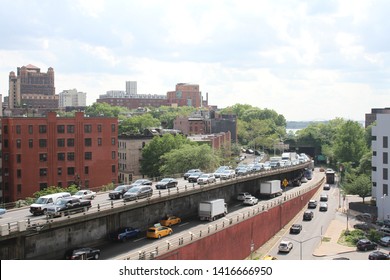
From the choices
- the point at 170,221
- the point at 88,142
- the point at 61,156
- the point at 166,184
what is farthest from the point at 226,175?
the point at 61,156

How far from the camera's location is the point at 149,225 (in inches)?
1850

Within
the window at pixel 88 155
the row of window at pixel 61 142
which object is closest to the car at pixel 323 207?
the row of window at pixel 61 142

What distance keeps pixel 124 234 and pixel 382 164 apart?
44658 millimetres

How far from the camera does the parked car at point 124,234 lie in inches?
1603

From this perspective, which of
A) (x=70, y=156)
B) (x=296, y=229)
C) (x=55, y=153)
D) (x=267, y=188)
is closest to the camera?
(x=296, y=229)

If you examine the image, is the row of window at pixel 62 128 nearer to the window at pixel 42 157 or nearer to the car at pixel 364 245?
the window at pixel 42 157

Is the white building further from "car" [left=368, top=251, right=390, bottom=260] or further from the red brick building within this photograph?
the red brick building

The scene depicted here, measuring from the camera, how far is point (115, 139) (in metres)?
81.1

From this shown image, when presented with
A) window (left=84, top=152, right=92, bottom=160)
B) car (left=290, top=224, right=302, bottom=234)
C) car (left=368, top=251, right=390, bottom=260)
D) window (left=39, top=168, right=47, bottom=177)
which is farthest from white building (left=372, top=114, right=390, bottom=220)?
window (left=39, top=168, right=47, bottom=177)

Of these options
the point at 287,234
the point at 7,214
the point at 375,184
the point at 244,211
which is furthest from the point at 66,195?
the point at 375,184

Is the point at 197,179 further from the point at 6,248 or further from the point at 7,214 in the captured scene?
the point at 6,248

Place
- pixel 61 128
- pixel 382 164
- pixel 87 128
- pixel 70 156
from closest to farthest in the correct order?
pixel 382 164 < pixel 61 128 < pixel 70 156 < pixel 87 128

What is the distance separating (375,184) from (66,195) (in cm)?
5193

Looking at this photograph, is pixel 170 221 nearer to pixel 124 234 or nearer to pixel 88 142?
pixel 124 234
